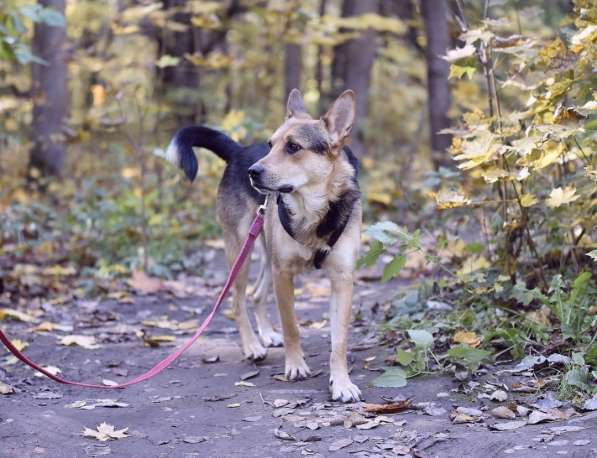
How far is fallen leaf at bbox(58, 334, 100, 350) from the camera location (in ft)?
18.9

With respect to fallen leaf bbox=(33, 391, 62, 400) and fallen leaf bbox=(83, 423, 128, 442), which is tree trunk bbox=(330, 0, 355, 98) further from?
fallen leaf bbox=(83, 423, 128, 442)

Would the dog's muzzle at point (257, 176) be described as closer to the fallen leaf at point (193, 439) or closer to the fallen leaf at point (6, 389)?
the fallen leaf at point (193, 439)

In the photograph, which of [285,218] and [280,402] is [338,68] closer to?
[285,218]

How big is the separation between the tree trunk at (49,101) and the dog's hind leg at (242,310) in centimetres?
606

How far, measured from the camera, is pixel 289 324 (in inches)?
188

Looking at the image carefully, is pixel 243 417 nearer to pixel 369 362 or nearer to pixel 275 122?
pixel 369 362

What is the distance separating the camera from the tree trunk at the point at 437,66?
33.6 feet

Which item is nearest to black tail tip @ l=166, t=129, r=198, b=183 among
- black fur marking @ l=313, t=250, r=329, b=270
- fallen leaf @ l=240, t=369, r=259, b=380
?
black fur marking @ l=313, t=250, r=329, b=270

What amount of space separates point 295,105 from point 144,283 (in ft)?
11.0

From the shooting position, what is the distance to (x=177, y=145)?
566 centimetres

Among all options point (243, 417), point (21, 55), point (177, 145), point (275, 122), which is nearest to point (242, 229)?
point (177, 145)

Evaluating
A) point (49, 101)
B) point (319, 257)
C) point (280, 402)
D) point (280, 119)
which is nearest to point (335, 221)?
point (319, 257)

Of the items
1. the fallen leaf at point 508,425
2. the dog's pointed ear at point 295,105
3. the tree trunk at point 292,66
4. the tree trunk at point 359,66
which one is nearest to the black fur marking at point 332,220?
the dog's pointed ear at point 295,105

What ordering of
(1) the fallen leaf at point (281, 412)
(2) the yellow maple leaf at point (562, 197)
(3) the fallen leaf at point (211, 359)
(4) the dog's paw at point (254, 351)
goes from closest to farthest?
(1) the fallen leaf at point (281, 412) → (2) the yellow maple leaf at point (562, 197) → (4) the dog's paw at point (254, 351) → (3) the fallen leaf at point (211, 359)
